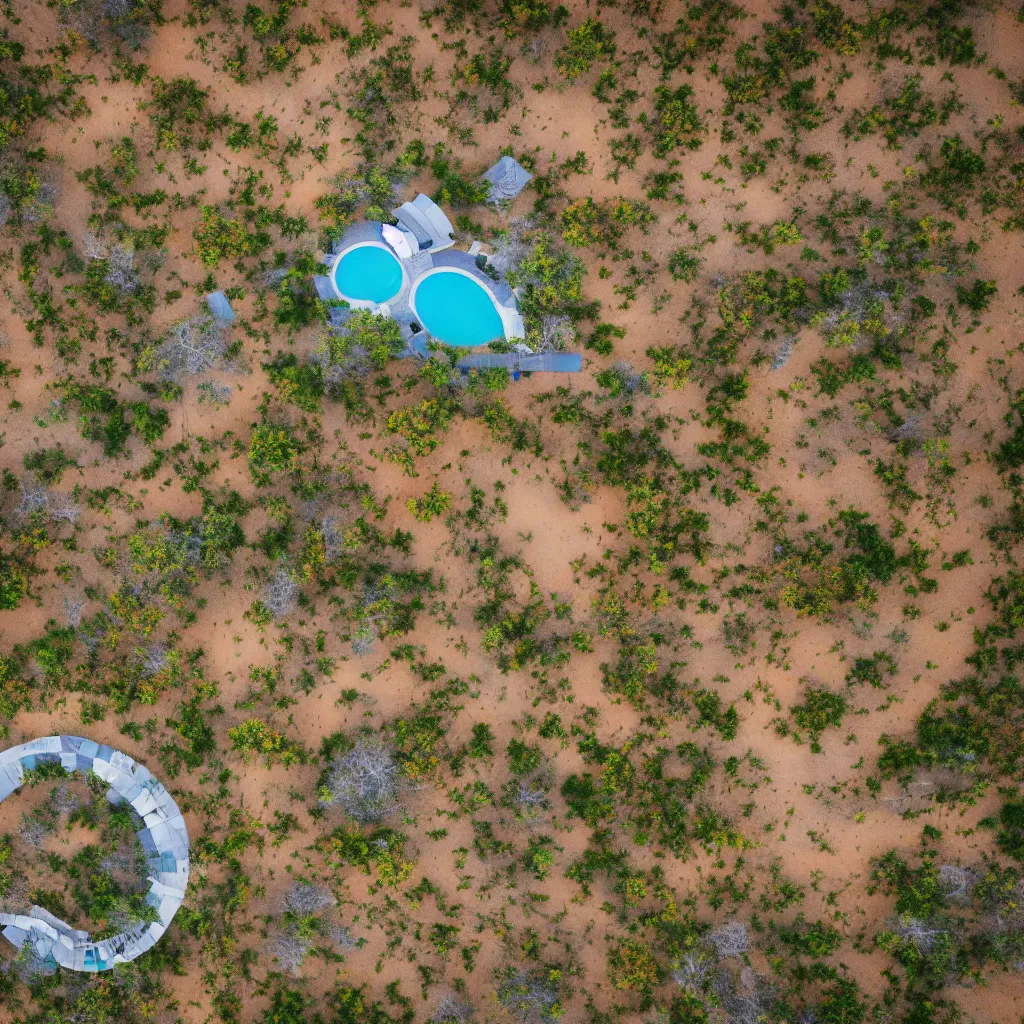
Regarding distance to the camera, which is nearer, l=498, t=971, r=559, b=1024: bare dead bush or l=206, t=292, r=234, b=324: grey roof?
l=498, t=971, r=559, b=1024: bare dead bush

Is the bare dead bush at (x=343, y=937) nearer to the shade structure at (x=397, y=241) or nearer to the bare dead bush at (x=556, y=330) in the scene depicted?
the bare dead bush at (x=556, y=330)

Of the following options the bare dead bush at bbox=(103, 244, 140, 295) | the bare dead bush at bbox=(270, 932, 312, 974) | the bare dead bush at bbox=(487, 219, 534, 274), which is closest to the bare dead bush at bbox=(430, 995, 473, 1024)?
the bare dead bush at bbox=(270, 932, 312, 974)

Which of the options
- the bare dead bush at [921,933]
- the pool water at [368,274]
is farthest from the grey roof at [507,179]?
the bare dead bush at [921,933]

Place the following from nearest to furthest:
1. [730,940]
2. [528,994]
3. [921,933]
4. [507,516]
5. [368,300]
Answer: [921,933]
[730,940]
[528,994]
[507,516]
[368,300]

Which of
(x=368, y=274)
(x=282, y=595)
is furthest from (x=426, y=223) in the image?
(x=282, y=595)

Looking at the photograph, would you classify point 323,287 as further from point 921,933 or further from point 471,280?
point 921,933

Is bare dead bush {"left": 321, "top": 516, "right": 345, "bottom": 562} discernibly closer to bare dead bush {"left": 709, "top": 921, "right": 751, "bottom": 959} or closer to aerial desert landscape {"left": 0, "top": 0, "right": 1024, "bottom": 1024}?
aerial desert landscape {"left": 0, "top": 0, "right": 1024, "bottom": 1024}
